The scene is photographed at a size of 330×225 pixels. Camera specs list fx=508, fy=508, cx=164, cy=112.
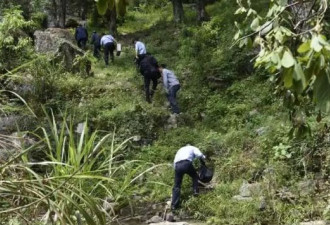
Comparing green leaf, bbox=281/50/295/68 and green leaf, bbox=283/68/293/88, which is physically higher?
green leaf, bbox=281/50/295/68

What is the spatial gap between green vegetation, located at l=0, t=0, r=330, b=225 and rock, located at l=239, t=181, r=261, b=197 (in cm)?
8

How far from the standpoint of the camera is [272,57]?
2.03 m

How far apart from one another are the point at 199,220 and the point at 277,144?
2.21 meters

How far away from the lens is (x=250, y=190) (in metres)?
8.16

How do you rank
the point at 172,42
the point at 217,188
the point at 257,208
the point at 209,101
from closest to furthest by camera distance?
the point at 257,208, the point at 217,188, the point at 209,101, the point at 172,42

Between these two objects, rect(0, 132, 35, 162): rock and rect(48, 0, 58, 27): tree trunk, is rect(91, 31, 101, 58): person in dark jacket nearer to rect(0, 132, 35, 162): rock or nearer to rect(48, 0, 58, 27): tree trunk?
rect(48, 0, 58, 27): tree trunk

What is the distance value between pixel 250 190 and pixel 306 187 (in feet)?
2.88

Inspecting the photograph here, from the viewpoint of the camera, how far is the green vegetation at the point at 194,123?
290 inches

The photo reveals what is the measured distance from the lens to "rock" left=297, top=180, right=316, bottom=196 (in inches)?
303

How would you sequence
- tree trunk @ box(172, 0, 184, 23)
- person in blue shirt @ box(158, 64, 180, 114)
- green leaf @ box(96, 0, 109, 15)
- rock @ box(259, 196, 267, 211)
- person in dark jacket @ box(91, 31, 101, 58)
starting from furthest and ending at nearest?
1. tree trunk @ box(172, 0, 184, 23)
2. person in dark jacket @ box(91, 31, 101, 58)
3. person in blue shirt @ box(158, 64, 180, 114)
4. rock @ box(259, 196, 267, 211)
5. green leaf @ box(96, 0, 109, 15)

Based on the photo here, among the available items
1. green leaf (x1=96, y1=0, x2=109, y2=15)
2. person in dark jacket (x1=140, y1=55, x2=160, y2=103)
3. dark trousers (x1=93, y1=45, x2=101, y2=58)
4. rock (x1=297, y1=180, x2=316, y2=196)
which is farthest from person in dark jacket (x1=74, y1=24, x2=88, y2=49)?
green leaf (x1=96, y1=0, x2=109, y2=15)

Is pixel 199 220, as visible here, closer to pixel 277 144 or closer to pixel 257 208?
pixel 257 208

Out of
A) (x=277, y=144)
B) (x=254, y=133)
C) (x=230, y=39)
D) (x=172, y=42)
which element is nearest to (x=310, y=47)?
(x=277, y=144)

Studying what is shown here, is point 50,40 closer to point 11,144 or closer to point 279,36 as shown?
point 11,144
